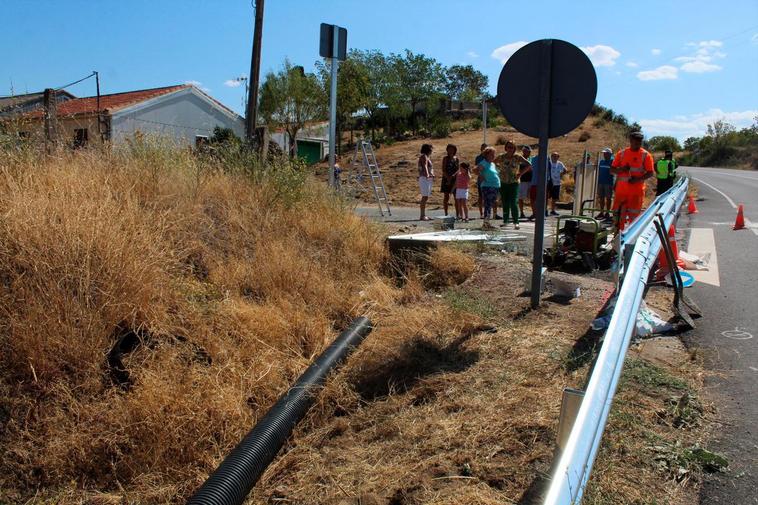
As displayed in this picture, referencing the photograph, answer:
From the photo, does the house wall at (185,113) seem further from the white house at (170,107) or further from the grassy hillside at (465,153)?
the grassy hillside at (465,153)

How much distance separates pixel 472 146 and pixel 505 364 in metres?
31.3

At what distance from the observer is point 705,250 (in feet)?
29.0

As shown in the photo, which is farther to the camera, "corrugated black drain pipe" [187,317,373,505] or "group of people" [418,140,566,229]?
→ "group of people" [418,140,566,229]

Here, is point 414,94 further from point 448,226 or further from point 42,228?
point 42,228

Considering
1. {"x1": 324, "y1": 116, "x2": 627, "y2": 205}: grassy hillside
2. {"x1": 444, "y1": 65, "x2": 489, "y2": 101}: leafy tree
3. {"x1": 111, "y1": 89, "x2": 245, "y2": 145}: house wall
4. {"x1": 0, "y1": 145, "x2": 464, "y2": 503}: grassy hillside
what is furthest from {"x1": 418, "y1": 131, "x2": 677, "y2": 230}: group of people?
{"x1": 444, "y1": 65, "x2": 489, "y2": 101}: leafy tree

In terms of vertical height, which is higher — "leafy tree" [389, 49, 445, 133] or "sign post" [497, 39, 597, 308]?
"leafy tree" [389, 49, 445, 133]

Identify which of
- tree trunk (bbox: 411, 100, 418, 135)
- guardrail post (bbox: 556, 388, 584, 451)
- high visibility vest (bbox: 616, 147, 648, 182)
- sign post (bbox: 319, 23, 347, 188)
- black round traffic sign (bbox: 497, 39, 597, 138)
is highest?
tree trunk (bbox: 411, 100, 418, 135)

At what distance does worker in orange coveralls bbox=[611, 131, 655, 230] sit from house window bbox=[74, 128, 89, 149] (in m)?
7.37

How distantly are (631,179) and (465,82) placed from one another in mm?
67573

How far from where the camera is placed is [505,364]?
3.98 metres

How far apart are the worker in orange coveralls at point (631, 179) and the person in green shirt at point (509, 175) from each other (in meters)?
2.28

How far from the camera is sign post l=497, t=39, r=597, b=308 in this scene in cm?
480

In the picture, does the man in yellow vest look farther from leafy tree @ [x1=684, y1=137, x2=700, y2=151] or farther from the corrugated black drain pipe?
leafy tree @ [x1=684, y1=137, x2=700, y2=151]

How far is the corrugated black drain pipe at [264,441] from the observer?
2836 millimetres
